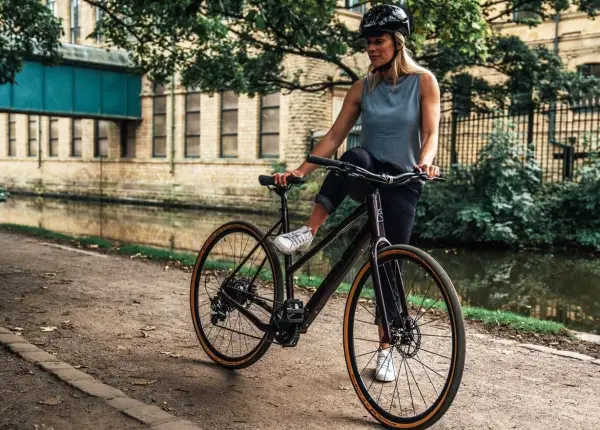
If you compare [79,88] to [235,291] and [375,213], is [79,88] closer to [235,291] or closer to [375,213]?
[235,291]

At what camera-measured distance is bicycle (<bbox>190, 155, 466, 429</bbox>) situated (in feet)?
11.8

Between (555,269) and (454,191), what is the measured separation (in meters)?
4.27

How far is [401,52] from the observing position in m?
4.04

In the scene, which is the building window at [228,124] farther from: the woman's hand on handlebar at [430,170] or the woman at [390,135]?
the woman's hand on handlebar at [430,170]

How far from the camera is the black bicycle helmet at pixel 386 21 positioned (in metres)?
3.87

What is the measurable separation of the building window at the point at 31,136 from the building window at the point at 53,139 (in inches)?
52.3

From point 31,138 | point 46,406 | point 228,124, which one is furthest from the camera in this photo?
point 31,138

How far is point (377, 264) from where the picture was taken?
370 centimetres

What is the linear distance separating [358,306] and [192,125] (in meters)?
25.4

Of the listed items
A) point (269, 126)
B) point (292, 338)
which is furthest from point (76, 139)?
point (292, 338)

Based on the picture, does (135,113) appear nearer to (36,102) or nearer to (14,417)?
(36,102)

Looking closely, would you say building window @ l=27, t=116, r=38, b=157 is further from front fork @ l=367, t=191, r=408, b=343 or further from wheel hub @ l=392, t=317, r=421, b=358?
wheel hub @ l=392, t=317, r=421, b=358

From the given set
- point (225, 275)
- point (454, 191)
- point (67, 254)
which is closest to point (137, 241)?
point (67, 254)

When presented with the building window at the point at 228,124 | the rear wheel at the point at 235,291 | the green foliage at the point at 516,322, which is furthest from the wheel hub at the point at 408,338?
the building window at the point at 228,124
